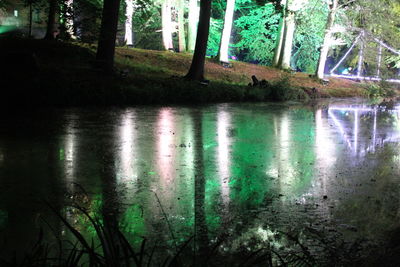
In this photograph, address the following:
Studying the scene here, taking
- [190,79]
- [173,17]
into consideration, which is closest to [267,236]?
[190,79]

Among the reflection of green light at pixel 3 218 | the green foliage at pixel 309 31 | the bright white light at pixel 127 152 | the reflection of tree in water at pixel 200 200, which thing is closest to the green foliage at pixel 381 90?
the green foliage at pixel 309 31

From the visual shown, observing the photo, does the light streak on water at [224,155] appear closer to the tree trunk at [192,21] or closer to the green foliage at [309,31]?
the green foliage at [309,31]

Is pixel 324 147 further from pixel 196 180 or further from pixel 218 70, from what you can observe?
pixel 218 70

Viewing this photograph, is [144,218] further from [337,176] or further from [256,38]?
[256,38]

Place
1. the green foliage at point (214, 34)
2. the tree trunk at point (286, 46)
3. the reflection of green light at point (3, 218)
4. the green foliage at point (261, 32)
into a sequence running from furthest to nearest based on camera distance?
the green foliage at point (214, 34) < the green foliage at point (261, 32) < the tree trunk at point (286, 46) < the reflection of green light at point (3, 218)

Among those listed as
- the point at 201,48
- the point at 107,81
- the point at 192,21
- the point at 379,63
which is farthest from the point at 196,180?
the point at 192,21

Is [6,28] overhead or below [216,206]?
overhead

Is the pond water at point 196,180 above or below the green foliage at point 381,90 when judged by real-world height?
below

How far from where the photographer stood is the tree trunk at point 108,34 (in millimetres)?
18612

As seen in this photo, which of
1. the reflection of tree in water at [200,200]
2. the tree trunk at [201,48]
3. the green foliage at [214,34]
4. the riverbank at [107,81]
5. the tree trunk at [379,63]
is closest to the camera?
the reflection of tree in water at [200,200]

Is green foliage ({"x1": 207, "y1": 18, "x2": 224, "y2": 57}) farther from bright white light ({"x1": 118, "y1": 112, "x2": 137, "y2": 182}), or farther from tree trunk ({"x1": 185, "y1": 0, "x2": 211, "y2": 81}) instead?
bright white light ({"x1": 118, "y1": 112, "x2": 137, "y2": 182})

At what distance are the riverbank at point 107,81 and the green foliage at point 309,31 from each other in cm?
629

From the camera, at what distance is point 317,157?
7.27 meters

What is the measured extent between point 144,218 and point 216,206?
32.2 inches
